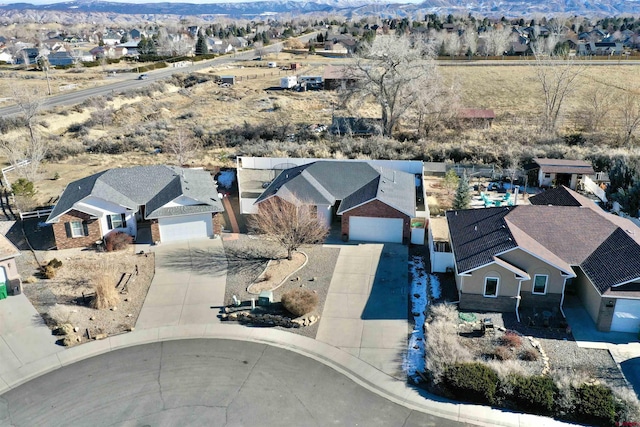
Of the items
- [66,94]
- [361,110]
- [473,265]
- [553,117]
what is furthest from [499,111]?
[66,94]

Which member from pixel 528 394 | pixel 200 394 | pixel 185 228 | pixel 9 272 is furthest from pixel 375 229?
pixel 9 272

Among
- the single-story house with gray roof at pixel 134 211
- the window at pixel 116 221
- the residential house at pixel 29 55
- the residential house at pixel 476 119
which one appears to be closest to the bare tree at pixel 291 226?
the single-story house with gray roof at pixel 134 211

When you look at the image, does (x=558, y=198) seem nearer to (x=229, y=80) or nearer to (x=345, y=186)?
(x=345, y=186)

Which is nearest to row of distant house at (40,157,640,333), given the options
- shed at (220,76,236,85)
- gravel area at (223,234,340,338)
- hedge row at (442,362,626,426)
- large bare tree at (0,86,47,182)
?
gravel area at (223,234,340,338)

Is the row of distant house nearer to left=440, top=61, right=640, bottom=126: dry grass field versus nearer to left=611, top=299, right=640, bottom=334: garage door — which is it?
left=611, top=299, right=640, bottom=334: garage door

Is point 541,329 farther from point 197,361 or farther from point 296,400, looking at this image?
point 197,361

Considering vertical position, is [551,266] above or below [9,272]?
above
